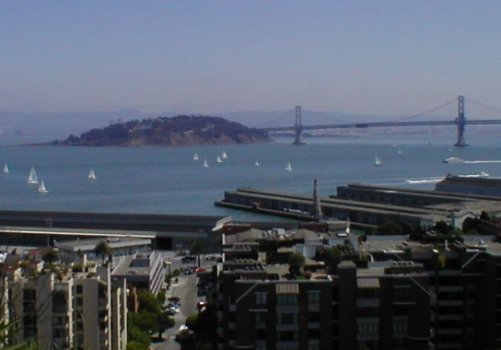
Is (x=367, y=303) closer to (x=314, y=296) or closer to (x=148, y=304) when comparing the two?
(x=314, y=296)

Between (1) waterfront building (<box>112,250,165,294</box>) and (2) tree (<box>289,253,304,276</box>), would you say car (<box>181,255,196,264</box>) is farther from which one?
(2) tree (<box>289,253,304,276</box>)

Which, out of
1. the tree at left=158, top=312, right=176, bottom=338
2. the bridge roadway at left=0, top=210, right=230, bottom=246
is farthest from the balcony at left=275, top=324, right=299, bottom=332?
the bridge roadway at left=0, top=210, right=230, bottom=246

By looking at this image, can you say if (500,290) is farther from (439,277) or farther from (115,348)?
(115,348)

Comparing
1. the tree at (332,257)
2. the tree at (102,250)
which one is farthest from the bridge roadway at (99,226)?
the tree at (332,257)

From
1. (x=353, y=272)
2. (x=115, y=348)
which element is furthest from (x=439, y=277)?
(x=115, y=348)

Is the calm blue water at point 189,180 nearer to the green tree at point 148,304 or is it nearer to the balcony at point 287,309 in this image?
the green tree at point 148,304

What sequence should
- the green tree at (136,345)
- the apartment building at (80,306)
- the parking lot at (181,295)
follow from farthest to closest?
the parking lot at (181,295) < the green tree at (136,345) < the apartment building at (80,306)
